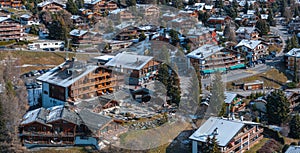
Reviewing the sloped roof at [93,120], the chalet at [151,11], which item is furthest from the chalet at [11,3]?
the sloped roof at [93,120]

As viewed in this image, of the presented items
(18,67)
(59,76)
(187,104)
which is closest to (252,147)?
(187,104)

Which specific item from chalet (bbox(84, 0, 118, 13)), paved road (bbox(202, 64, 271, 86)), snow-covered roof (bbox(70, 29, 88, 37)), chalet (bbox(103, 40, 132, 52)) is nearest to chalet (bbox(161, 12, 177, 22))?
chalet (bbox(103, 40, 132, 52))

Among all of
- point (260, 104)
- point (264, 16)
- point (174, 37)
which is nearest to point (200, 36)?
point (174, 37)

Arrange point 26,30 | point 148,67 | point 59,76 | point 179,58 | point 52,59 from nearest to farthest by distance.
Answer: point 59,76 < point 148,67 < point 179,58 < point 52,59 < point 26,30

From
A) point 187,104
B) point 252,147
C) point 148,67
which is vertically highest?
point 148,67

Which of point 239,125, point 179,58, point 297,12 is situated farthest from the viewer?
point 297,12

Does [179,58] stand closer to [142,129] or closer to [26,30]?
[142,129]

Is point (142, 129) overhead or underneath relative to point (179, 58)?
underneath

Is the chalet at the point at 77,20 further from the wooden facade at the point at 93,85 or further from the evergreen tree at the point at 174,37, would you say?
the wooden facade at the point at 93,85
